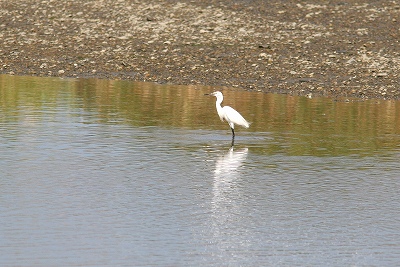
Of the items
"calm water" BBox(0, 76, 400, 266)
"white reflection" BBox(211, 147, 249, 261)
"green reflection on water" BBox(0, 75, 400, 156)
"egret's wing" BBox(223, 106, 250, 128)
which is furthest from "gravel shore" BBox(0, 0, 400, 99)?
"white reflection" BBox(211, 147, 249, 261)

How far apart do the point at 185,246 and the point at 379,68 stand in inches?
763

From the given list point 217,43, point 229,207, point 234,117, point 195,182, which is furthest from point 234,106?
point 229,207

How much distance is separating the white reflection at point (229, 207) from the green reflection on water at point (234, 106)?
5.76ft

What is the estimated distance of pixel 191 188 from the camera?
1647 cm

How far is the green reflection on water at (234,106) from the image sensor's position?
21.8 m

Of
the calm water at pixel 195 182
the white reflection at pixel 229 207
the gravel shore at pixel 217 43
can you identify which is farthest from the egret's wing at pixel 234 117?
the gravel shore at pixel 217 43

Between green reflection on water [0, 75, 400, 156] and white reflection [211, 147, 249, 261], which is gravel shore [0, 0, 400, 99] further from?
white reflection [211, 147, 249, 261]

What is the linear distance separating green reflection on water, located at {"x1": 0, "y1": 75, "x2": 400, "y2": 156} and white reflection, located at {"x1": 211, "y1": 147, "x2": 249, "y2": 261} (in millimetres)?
1755

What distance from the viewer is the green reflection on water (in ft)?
71.4

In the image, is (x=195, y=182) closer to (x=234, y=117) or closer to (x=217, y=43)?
(x=234, y=117)

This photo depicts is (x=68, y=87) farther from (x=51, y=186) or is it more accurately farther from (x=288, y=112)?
(x=51, y=186)

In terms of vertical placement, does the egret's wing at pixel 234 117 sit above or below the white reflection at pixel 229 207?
above

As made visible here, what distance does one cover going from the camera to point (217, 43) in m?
34.7

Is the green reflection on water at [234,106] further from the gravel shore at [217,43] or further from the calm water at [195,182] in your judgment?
the gravel shore at [217,43]
